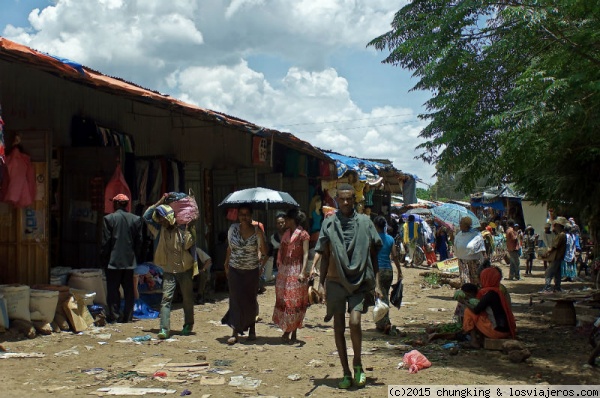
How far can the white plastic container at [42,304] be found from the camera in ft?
26.6

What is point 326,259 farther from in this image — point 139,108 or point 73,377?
point 139,108

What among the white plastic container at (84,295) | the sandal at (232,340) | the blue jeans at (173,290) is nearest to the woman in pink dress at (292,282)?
the sandal at (232,340)

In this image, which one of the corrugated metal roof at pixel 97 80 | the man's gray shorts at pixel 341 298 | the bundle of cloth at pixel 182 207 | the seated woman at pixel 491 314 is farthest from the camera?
the bundle of cloth at pixel 182 207

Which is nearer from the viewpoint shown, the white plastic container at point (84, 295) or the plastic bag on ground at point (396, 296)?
the white plastic container at point (84, 295)

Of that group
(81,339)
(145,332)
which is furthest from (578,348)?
(81,339)

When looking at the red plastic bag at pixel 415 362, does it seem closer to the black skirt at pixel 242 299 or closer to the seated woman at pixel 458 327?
the seated woman at pixel 458 327

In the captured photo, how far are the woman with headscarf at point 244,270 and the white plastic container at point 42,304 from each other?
226cm

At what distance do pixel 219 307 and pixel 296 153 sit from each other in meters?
7.56

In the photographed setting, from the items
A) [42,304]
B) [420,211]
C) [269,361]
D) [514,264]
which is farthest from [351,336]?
[420,211]

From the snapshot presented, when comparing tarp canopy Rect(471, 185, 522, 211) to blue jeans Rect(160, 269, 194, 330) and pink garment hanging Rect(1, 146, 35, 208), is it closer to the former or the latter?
blue jeans Rect(160, 269, 194, 330)

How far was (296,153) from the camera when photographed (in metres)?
18.2

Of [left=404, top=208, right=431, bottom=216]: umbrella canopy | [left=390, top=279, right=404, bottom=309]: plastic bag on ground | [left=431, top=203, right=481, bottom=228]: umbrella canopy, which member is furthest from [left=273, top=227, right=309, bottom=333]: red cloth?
[left=404, top=208, right=431, bottom=216]: umbrella canopy

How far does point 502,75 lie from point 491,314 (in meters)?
2.89

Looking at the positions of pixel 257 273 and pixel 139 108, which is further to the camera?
pixel 139 108
